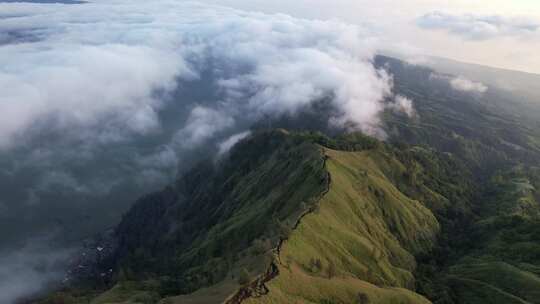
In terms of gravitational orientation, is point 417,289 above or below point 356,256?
below

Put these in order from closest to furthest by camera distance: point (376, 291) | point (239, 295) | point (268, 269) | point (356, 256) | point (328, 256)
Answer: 1. point (239, 295)
2. point (268, 269)
3. point (376, 291)
4. point (328, 256)
5. point (356, 256)

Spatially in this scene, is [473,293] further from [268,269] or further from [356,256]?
[268,269]

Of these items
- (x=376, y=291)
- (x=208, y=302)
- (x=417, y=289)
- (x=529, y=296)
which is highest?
(x=208, y=302)

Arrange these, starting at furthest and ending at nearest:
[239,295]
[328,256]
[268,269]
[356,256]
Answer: [356,256], [328,256], [268,269], [239,295]

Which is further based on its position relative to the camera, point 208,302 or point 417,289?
point 417,289

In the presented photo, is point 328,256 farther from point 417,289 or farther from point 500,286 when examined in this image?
point 500,286

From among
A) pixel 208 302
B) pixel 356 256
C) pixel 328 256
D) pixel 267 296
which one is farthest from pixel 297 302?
Answer: pixel 356 256

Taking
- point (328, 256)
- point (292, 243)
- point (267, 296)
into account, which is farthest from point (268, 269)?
point (328, 256)

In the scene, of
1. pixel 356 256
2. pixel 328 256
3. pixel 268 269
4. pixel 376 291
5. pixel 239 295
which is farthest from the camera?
pixel 356 256

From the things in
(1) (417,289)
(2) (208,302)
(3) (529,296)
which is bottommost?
(1) (417,289)
